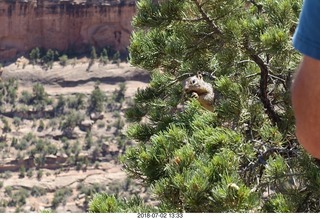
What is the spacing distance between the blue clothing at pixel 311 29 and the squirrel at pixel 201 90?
267 cm

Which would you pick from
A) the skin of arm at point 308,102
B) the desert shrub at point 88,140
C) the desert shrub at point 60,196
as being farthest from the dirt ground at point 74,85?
the skin of arm at point 308,102

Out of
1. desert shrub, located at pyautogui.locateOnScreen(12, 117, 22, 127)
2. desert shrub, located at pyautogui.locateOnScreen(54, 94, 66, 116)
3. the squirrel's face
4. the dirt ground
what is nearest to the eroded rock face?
the dirt ground

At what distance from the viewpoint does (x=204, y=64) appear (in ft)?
11.3

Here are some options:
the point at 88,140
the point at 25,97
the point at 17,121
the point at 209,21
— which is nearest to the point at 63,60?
the point at 25,97

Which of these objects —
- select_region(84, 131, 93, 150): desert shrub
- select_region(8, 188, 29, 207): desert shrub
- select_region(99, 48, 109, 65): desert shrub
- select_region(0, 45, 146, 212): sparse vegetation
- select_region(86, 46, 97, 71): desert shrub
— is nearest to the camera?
select_region(8, 188, 29, 207): desert shrub

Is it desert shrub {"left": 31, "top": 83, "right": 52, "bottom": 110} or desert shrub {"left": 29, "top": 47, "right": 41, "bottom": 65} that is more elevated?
desert shrub {"left": 29, "top": 47, "right": 41, "bottom": 65}

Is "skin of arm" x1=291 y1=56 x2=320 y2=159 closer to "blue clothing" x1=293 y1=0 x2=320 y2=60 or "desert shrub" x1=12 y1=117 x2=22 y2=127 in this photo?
"blue clothing" x1=293 y1=0 x2=320 y2=60

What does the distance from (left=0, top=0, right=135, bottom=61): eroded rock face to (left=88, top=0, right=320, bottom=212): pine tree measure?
34.6 meters

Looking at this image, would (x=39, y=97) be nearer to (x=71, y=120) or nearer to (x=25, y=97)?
(x=25, y=97)

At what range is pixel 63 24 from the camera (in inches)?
1547

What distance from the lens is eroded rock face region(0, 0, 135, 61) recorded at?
38.2 metres

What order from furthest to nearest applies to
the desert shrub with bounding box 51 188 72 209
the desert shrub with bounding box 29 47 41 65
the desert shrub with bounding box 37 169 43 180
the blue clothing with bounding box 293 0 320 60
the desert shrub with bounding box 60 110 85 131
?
the desert shrub with bounding box 29 47 41 65 < the desert shrub with bounding box 60 110 85 131 < the desert shrub with bounding box 37 169 43 180 < the desert shrub with bounding box 51 188 72 209 < the blue clothing with bounding box 293 0 320 60

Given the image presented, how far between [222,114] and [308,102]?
208 centimetres

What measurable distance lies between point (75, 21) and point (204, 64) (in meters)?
36.7
